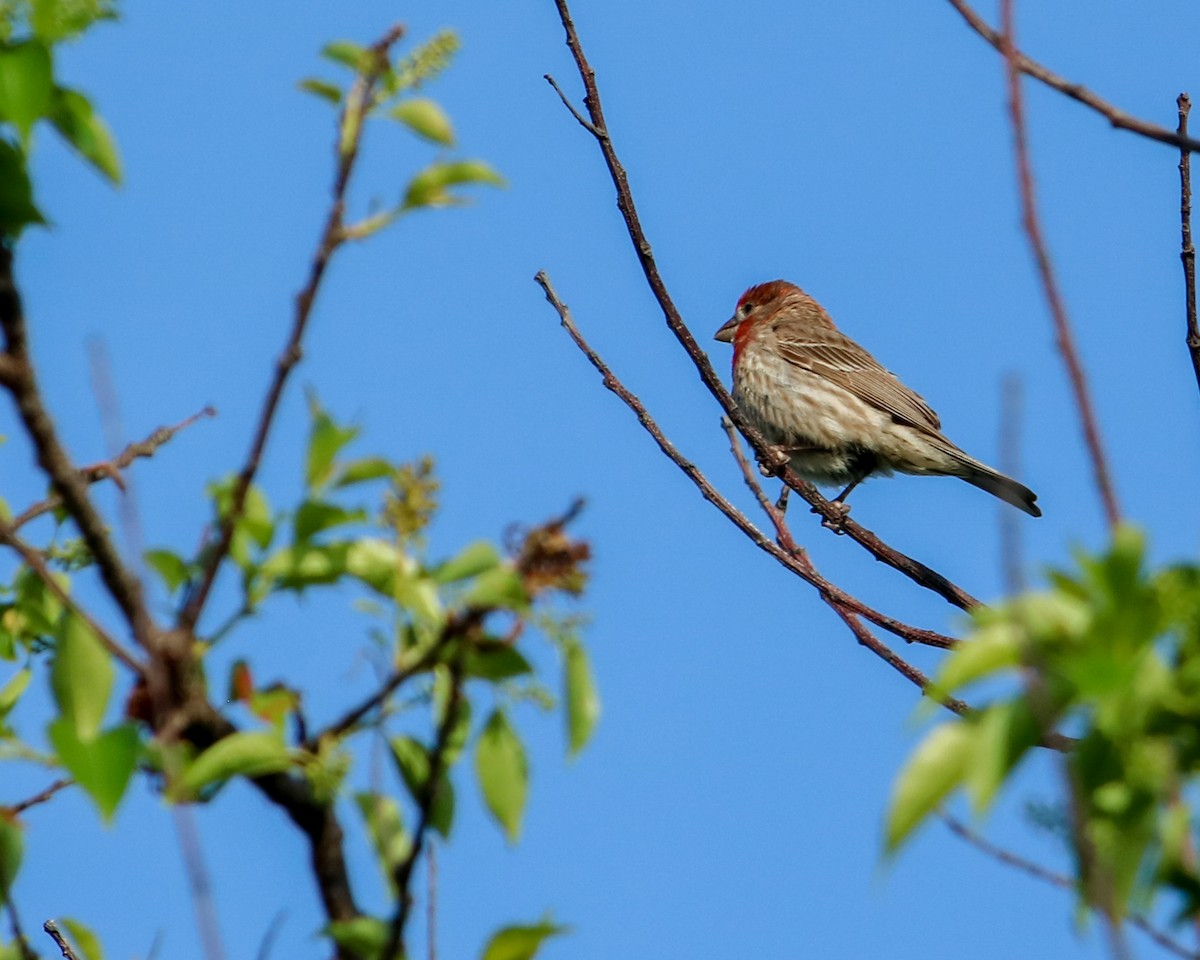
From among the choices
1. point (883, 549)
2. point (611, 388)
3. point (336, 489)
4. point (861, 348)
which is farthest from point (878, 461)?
point (336, 489)

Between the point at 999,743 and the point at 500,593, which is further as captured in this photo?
the point at 500,593

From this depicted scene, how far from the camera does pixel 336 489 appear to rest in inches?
95.3

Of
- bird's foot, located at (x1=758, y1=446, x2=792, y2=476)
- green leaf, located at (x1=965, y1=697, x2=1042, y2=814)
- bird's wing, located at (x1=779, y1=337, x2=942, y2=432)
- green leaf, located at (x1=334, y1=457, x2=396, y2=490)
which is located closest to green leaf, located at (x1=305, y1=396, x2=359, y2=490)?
green leaf, located at (x1=334, y1=457, x2=396, y2=490)

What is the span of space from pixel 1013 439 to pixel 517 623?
2.42 feet

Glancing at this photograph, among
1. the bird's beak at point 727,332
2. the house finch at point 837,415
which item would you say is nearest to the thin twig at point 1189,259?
the house finch at point 837,415

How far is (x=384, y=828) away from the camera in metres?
2.37

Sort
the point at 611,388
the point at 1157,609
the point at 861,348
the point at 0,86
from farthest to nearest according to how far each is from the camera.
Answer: the point at 861,348 → the point at 611,388 → the point at 0,86 → the point at 1157,609

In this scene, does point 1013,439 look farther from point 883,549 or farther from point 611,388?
point 883,549

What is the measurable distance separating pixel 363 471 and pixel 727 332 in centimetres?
1204

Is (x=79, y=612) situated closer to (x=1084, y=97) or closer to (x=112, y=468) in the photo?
(x=112, y=468)

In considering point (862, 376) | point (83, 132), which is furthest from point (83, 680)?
point (862, 376)

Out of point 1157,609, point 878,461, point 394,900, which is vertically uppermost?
point 878,461

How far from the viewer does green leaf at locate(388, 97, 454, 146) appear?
2.42 metres

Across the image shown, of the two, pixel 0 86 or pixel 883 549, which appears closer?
pixel 0 86
